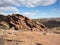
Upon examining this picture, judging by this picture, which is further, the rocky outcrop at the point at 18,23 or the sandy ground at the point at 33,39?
the rocky outcrop at the point at 18,23

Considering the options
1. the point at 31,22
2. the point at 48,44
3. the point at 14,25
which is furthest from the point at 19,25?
the point at 48,44

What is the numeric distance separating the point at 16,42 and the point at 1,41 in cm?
109

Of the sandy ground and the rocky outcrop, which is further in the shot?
the rocky outcrop

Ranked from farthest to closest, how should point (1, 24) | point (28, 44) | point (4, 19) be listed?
point (4, 19)
point (1, 24)
point (28, 44)

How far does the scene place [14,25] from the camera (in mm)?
30391

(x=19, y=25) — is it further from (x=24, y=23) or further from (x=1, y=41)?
(x=1, y=41)

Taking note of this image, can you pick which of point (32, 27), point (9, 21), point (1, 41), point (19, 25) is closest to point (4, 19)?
point (9, 21)

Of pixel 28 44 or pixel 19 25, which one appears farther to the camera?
pixel 19 25

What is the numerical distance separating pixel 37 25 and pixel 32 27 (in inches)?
76.5

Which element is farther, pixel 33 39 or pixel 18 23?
pixel 18 23

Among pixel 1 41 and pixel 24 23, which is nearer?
pixel 1 41

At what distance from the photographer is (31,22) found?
33.2 metres

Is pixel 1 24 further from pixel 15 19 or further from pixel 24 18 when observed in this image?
pixel 24 18

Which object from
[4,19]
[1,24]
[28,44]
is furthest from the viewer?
[4,19]
